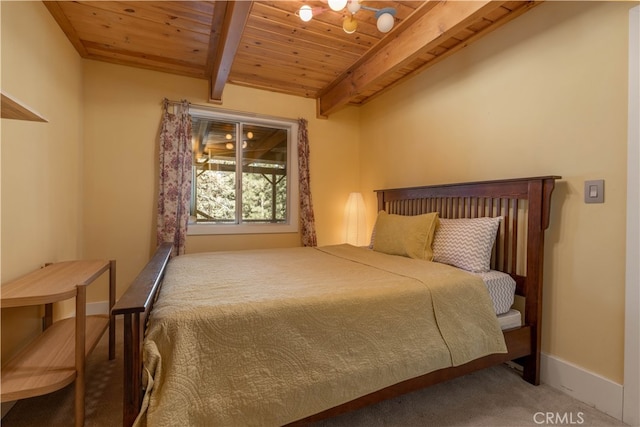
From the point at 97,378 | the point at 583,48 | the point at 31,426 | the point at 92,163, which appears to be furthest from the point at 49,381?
the point at 583,48

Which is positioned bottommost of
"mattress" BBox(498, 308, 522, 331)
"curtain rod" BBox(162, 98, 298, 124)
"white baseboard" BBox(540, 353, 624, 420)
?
"white baseboard" BBox(540, 353, 624, 420)

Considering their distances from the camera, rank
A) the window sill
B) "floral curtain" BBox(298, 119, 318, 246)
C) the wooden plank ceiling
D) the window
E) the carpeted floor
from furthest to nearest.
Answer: "floral curtain" BBox(298, 119, 318, 246) → the window → the window sill → the wooden plank ceiling → the carpeted floor

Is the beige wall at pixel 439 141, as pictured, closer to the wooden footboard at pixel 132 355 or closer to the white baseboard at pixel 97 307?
the white baseboard at pixel 97 307

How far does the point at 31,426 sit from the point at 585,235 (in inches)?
121

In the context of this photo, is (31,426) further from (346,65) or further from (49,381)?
(346,65)

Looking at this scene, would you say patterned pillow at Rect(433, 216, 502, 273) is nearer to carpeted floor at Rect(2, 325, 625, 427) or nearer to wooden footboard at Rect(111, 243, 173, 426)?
carpeted floor at Rect(2, 325, 625, 427)

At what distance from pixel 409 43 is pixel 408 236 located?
1.49m

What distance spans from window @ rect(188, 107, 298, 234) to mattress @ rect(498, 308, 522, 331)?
2.35 metres

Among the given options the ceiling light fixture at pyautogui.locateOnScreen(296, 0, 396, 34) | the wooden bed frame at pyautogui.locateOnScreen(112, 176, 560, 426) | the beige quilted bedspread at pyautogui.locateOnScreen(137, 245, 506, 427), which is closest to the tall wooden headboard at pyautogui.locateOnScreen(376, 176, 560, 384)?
the wooden bed frame at pyautogui.locateOnScreen(112, 176, 560, 426)

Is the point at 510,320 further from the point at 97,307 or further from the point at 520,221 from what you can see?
the point at 97,307

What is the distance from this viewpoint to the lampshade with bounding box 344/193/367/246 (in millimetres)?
3533

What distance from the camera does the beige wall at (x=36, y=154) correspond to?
60.6 inches

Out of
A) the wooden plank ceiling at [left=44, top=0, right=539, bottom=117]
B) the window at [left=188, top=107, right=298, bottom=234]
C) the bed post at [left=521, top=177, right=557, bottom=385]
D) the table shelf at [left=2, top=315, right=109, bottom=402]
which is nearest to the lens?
the table shelf at [left=2, top=315, right=109, bottom=402]

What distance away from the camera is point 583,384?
162cm
